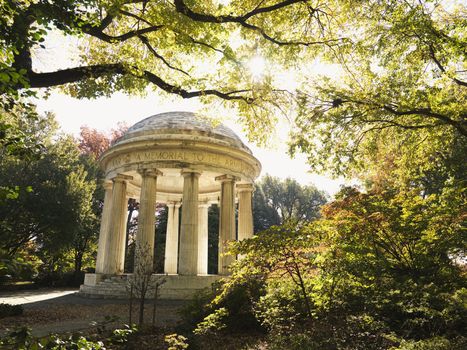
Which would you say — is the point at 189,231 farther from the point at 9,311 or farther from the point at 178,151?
the point at 9,311

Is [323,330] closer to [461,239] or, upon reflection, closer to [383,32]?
[461,239]

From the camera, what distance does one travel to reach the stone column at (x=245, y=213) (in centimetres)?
2838

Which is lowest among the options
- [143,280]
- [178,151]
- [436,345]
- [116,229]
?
[436,345]

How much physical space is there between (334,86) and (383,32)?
282 centimetres

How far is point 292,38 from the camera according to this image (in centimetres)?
1398

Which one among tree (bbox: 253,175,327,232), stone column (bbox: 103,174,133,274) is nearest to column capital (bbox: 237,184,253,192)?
stone column (bbox: 103,174,133,274)

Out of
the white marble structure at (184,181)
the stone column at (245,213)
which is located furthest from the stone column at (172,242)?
the stone column at (245,213)

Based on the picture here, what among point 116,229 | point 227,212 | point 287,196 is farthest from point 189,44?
point 287,196

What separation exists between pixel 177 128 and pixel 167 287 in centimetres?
1183

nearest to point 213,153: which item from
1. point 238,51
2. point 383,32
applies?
point 238,51

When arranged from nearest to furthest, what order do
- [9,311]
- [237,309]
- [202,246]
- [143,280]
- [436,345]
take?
[436,345]
[237,309]
[143,280]
[9,311]
[202,246]

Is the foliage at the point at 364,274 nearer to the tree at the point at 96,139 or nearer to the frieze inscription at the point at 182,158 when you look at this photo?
the frieze inscription at the point at 182,158

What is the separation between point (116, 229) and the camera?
88.3ft

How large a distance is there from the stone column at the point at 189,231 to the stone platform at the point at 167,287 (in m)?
0.64
